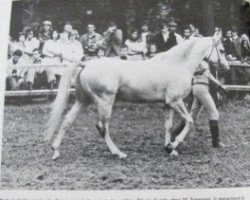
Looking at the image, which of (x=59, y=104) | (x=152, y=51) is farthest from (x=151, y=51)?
(x=59, y=104)

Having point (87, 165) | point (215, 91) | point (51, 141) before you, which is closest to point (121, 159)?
point (87, 165)

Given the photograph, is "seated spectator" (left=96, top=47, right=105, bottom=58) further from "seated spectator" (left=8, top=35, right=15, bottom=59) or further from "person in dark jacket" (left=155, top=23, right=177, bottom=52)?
"seated spectator" (left=8, top=35, right=15, bottom=59)

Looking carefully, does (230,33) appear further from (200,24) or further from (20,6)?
(20,6)

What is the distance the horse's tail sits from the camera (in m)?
1.50

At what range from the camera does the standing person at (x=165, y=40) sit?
150 centimetres

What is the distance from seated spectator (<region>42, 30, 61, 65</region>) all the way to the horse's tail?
8 centimetres

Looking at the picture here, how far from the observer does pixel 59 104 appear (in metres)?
1.50

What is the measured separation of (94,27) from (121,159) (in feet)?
1.43

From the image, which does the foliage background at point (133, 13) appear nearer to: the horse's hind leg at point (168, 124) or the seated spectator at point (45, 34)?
the seated spectator at point (45, 34)

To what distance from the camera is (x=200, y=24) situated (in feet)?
4.99

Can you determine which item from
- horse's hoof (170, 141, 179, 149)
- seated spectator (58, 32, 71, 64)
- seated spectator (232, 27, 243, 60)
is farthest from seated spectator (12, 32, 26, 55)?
seated spectator (232, 27, 243, 60)

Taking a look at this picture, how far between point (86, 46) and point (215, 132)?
48cm

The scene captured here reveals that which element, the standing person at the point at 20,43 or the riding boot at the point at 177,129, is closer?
the riding boot at the point at 177,129

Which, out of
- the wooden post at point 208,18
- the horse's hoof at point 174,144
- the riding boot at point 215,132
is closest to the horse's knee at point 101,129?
the horse's hoof at point 174,144
